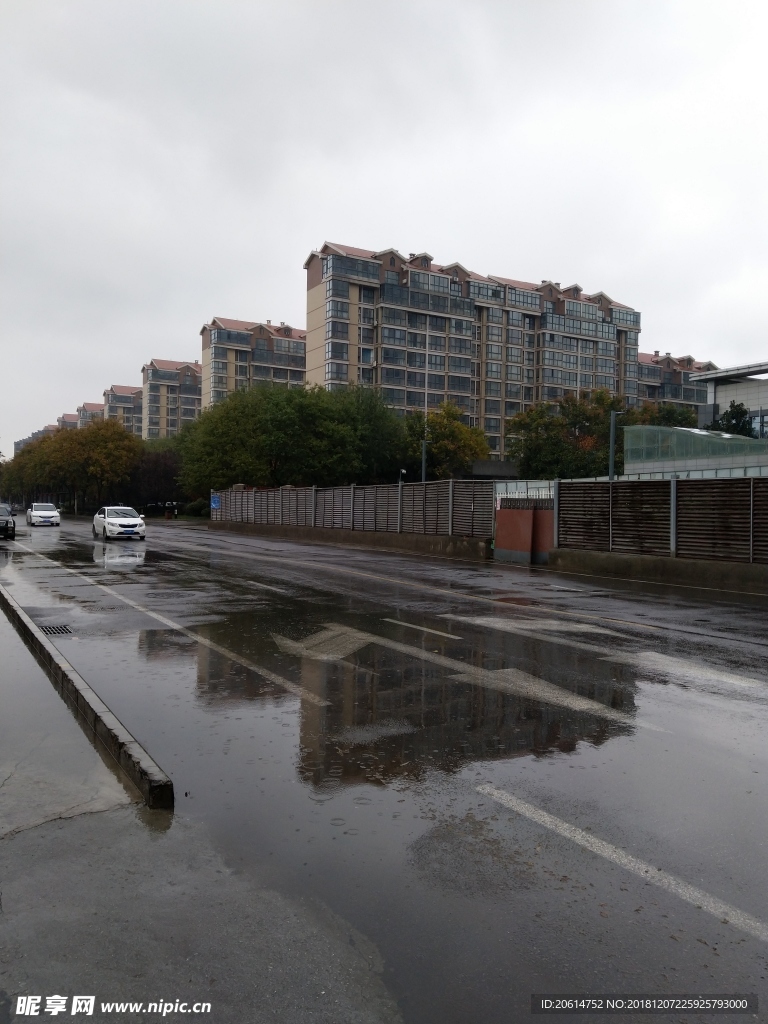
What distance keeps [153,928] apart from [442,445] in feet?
267

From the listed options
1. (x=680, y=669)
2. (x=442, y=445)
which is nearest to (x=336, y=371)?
(x=442, y=445)

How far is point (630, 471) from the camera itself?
45.0 m

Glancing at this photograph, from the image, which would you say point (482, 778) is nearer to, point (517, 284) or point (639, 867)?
point (639, 867)

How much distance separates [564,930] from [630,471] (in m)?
43.4

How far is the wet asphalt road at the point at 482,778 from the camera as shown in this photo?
3.54 m

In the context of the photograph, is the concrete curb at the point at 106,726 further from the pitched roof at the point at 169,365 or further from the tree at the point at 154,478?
the pitched roof at the point at 169,365

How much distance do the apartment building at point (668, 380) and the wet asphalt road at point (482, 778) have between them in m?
145

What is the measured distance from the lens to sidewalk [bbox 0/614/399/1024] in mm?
3221

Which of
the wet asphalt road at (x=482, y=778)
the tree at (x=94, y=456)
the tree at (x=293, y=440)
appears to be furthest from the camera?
the tree at (x=94, y=456)

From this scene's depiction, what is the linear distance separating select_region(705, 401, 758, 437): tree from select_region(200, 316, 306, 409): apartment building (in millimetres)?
90310

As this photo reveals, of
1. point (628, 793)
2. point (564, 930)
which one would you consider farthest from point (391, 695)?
point (564, 930)

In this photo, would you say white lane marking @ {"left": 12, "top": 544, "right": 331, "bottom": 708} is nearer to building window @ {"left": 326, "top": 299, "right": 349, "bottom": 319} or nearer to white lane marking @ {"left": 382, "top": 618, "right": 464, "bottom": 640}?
white lane marking @ {"left": 382, "top": 618, "right": 464, "bottom": 640}

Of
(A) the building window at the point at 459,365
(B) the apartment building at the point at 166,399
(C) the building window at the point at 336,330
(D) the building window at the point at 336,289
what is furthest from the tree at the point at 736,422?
(B) the apartment building at the point at 166,399

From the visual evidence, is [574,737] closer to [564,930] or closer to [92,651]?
[564,930]
